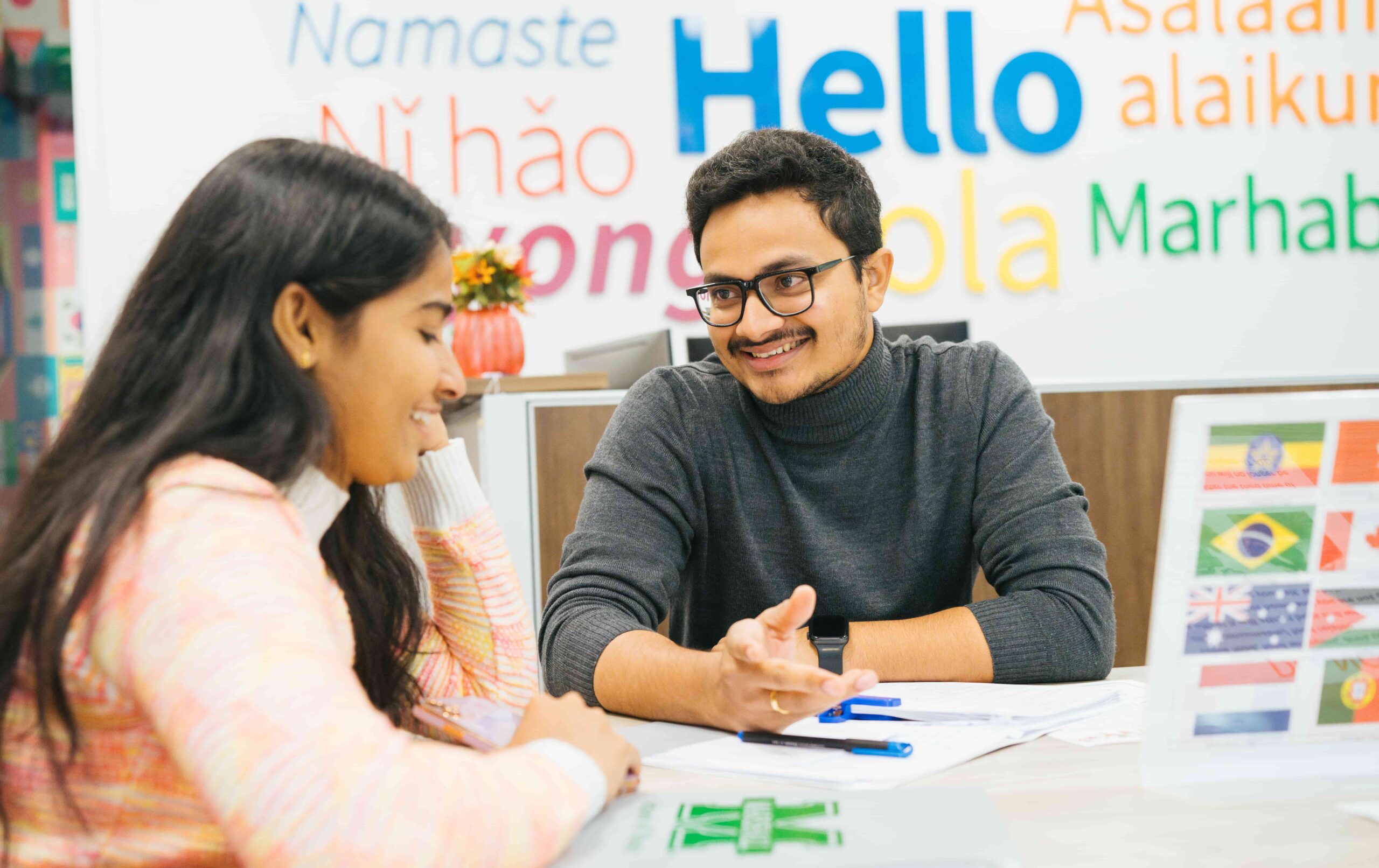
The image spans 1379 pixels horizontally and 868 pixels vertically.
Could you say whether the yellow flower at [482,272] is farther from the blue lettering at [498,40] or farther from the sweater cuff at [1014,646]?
the sweater cuff at [1014,646]

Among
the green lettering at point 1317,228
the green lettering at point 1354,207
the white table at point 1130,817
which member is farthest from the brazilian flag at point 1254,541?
the green lettering at point 1354,207

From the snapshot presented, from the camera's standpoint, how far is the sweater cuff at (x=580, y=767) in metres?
0.72

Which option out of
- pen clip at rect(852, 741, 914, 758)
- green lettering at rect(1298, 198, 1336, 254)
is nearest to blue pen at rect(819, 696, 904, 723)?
pen clip at rect(852, 741, 914, 758)

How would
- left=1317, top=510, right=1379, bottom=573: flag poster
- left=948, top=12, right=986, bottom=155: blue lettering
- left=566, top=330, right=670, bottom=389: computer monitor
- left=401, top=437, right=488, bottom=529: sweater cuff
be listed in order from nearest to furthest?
left=1317, top=510, right=1379, bottom=573: flag poster
left=401, top=437, right=488, bottom=529: sweater cuff
left=566, top=330, right=670, bottom=389: computer monitor
left=948, top=12, right=986, bottom=155: blue lettering

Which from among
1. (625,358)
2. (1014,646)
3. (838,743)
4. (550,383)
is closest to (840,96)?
(625,358)

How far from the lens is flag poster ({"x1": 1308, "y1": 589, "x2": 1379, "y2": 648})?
2.60 feet

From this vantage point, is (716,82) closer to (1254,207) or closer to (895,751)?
(1254,207)

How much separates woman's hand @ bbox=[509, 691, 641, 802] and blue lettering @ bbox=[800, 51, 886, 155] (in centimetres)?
348

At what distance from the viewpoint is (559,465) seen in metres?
A: 2.38

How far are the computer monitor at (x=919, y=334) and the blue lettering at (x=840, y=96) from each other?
5.87 feet

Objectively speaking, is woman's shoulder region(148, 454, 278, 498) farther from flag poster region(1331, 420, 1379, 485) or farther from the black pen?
flag poster region(1331, 420, 1379, 485)

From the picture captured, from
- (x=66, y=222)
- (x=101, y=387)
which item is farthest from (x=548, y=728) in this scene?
(x=66, y=222)

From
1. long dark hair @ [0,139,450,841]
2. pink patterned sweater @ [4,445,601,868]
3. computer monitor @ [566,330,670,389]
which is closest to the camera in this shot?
pink patterned sweater @ [4,445,601,868]

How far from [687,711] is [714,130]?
3.23m
